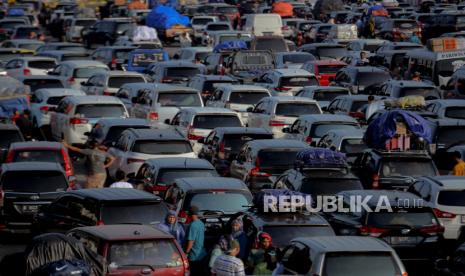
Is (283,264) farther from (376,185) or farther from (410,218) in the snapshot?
(376,185)

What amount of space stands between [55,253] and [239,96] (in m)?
21.6

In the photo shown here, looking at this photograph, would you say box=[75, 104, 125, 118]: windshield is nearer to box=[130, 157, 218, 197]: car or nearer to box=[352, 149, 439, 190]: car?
box=[130, 157, 218, 197]: car

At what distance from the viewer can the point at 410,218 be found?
65.2 feet

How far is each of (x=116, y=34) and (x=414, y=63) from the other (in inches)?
937

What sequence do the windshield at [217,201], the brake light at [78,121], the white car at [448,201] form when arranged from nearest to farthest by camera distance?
the windshield at [217,201], the white car at [448,201], the brake light at [78,121]

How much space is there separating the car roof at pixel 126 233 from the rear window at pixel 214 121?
567 inches

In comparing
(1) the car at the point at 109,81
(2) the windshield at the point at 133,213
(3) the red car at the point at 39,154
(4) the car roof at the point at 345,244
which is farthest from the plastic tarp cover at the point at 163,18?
(4) the car roof at the point at 345,244

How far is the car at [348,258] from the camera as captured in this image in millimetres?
15422

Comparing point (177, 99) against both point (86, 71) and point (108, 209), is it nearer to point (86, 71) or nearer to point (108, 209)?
point (86, 71)

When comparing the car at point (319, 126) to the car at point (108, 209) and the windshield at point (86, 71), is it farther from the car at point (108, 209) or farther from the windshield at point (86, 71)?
the windshield at point (86, 71)

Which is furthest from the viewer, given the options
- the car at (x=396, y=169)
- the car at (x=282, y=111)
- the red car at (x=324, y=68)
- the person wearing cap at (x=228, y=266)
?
the red car at (x=324, y=68)

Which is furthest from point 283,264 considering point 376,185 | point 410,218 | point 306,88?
point 306,88

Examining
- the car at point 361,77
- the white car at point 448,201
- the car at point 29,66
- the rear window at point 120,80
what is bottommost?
the car at point 29,66

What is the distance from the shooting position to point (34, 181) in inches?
941
